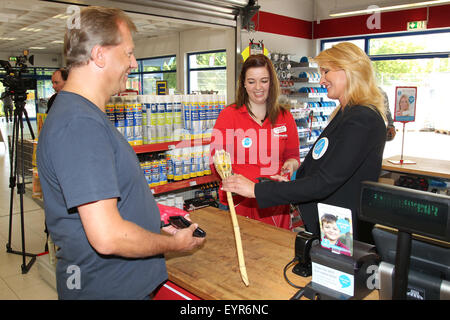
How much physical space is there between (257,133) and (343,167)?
1.15 m

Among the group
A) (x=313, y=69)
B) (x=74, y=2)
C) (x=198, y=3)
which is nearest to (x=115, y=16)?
(x=74, y=2)

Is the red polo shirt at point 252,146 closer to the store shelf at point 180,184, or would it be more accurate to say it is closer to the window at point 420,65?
the store shelf at point 180,184

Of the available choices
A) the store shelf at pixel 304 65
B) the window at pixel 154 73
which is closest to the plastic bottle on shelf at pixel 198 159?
the store shelf at pixel 304 65

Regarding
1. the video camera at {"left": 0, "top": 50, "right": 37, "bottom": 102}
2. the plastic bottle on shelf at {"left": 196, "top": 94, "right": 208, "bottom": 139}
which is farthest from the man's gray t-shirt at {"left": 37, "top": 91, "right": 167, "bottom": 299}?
the video camera at {"left": 0, "top": 50, "right": 37, "bottom": 102}

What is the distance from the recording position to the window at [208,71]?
9641 millimetres

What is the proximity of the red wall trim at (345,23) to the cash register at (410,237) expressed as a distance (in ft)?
21.8

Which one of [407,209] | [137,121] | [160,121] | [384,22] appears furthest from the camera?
[384,22]

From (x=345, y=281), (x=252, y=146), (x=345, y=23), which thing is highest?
(x=345, y=23)

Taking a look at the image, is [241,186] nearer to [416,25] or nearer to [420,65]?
[416,25]

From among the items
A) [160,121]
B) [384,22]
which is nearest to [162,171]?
[160,121]

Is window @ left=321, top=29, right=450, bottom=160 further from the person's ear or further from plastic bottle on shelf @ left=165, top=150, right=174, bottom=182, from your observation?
the person's ear

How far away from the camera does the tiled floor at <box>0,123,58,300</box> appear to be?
3.67m

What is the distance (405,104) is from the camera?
5.09 m

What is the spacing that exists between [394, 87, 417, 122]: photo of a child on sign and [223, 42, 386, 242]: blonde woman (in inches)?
145
